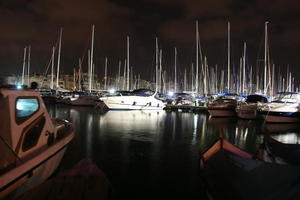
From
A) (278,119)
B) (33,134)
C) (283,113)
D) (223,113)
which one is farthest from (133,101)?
(33,134)

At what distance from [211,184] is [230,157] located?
113 centimetres

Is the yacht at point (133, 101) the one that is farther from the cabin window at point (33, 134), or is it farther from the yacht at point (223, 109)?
the cabin window at point (33, 134)

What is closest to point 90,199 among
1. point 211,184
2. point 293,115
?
point 211,184

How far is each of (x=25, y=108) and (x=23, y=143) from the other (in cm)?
90

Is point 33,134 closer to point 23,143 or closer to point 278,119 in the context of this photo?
point 23,143

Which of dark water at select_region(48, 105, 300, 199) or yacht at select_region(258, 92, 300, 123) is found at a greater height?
yacht at select_region(258, 92, 300, 123)

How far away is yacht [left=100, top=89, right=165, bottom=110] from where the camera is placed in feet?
123

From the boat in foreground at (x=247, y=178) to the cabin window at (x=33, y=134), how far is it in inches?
185

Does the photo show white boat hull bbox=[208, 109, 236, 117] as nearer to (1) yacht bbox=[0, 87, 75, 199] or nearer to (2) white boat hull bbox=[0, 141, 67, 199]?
(1) yacht bbox=[0, 87, 75, 199]

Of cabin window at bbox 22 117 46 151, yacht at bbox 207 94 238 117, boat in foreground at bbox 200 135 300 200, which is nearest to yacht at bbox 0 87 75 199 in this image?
cabin window at bbox 22 117 46 151

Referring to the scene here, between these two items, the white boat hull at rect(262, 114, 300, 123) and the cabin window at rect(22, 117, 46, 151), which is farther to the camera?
the white boat hull at rect(262, 114, 300, 123)

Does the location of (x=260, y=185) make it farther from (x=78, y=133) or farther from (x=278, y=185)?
(x=78, y=133)

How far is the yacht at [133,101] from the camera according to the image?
37469mm

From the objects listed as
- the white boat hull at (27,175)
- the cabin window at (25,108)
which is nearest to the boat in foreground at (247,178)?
the white boat hull at (27,175)
